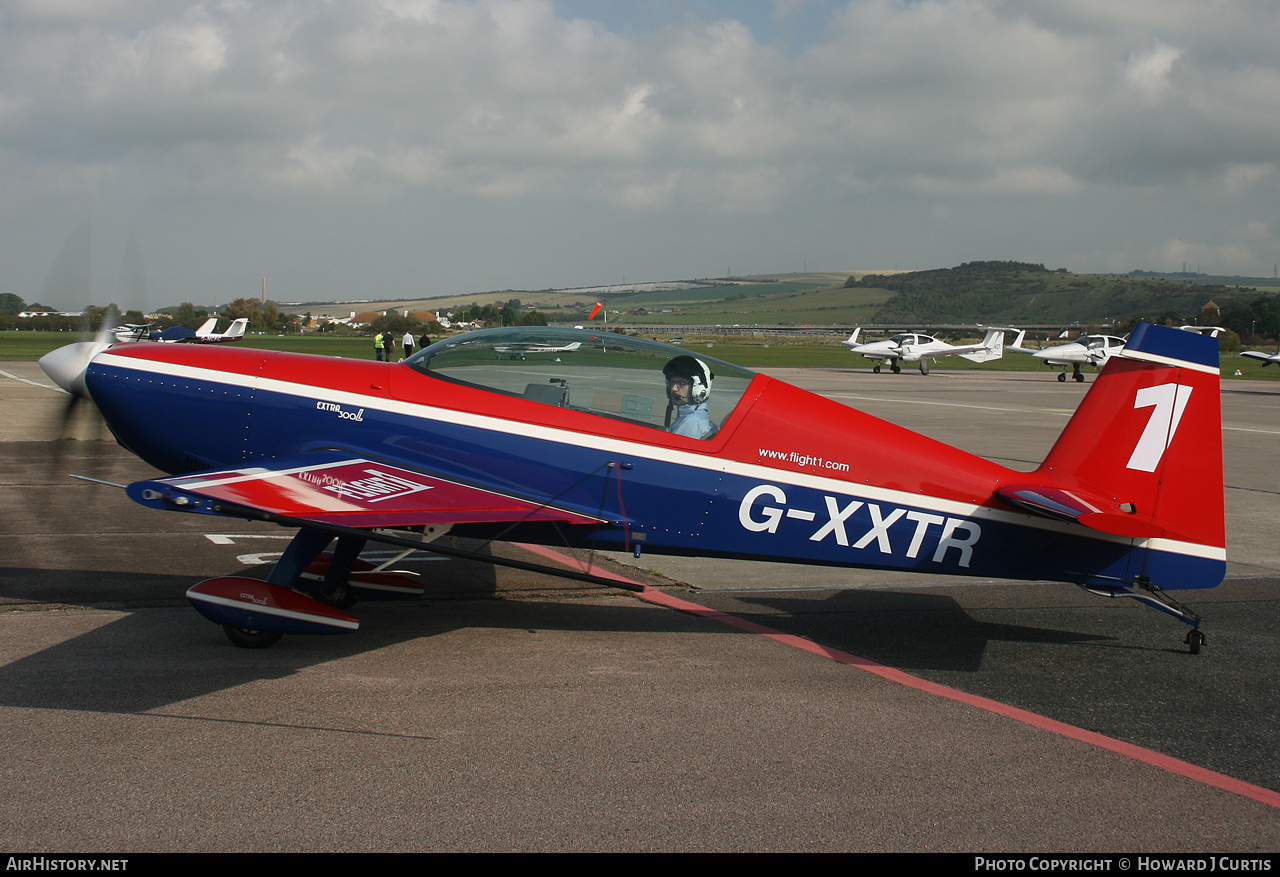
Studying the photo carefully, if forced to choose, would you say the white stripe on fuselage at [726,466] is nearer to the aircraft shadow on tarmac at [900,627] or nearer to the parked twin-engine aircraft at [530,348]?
the parked twin-engine aircraft at [530,348]

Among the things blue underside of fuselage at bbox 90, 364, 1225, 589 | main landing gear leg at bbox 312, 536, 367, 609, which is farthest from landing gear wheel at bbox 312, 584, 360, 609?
blue underside of fuselage at bbox 90, 364, 1225, 589

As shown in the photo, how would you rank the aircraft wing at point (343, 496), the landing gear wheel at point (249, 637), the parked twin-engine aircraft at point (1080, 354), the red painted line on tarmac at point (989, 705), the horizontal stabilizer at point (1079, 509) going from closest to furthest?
1. the red painted line on tarmac at point (989, 705)
2. the aircraft wing at point (343, 496)
3. the horizontal stabilizer at point (1079, 509)
4. the landing gear wheel at point (249, 637)
5. the parked twin-engine aircraft at point (1080, 354)

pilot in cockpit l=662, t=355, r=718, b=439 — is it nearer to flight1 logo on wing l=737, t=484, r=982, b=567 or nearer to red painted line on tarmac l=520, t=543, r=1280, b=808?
flight1 logo on wing l=737, t=484, r=982, b=567

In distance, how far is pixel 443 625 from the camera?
20.1 ft

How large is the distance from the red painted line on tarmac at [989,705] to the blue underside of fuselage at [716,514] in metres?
0.60

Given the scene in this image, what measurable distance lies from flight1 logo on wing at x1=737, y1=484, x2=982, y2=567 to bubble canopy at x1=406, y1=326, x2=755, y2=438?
679 millimetres

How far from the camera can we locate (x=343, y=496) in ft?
16.7

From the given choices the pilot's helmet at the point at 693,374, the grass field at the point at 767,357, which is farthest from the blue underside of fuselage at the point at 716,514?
the grass field at the point at 767,357

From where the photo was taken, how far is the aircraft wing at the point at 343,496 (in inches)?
179

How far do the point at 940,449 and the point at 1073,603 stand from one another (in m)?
2.25

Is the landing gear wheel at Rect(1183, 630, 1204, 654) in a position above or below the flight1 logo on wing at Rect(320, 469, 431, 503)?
below

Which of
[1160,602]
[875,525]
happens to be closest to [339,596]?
[875,525]

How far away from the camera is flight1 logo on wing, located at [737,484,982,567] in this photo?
18.2 ft
